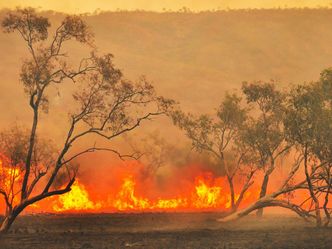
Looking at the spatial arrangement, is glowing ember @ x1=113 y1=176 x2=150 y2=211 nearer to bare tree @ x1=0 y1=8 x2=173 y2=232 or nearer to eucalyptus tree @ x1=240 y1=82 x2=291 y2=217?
eucalyptus tree @ x1=240 y1=82 x2=291 y2=217

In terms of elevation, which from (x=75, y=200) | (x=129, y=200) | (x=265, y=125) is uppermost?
(x=265, y=125)

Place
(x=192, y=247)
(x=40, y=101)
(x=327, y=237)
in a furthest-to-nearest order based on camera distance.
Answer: (x=40, y=101) < (x=327, y=237) < (x=192, y=247)

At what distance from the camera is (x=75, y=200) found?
112125 mm

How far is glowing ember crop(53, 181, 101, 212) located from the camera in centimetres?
10962

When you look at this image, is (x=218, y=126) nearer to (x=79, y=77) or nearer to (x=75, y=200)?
(x=79, y=77)

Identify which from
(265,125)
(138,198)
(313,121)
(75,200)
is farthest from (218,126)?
(138,198)

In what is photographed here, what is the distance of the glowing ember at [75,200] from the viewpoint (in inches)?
4316

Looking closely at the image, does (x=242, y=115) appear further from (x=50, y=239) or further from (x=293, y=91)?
(x=50, y=239)

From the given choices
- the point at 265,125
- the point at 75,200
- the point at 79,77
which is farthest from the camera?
the point at 75,200

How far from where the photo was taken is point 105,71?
56.5m

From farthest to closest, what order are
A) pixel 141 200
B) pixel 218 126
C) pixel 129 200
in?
pixel 129 200, pixel 141 200, pixel 218 126

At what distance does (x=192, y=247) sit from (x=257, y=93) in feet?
135

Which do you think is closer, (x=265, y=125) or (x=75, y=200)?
(x=265, y=125)

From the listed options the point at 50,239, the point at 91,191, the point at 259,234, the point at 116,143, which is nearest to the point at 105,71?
the point at 50,239
